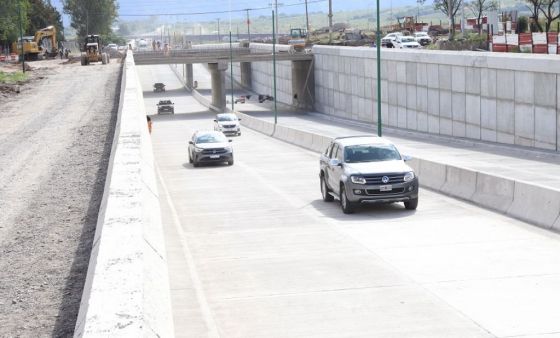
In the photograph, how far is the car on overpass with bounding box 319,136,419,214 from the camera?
23297mm

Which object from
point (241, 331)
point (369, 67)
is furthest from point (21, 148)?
point (369, 67)

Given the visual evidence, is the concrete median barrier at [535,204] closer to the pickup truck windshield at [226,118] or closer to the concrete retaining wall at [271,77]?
the pickup truck windshield at [226,118]

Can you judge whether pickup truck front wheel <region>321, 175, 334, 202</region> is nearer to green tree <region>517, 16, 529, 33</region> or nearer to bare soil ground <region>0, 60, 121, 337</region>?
bare soil ground <region>0, 60, 121, 337</region>

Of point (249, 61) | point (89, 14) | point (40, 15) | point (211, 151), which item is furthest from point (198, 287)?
point (89, 14)

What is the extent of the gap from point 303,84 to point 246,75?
2123 inches

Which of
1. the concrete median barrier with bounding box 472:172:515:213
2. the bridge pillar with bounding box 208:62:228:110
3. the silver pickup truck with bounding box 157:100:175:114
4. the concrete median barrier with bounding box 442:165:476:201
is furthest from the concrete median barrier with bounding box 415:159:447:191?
the bridge pillar with bounding box 208:62:228:110

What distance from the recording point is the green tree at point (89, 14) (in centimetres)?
19012

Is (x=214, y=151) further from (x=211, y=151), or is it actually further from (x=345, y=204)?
(x=345, y=204)

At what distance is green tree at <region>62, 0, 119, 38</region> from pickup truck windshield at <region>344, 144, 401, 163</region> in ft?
555

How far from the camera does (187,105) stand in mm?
127500

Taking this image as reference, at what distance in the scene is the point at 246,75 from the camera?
16525 cm

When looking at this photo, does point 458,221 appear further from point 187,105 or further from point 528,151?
point 187,105

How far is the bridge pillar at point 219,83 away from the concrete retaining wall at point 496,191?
82.1m

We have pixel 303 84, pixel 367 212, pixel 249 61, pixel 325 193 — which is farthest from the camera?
pixel 303 84
